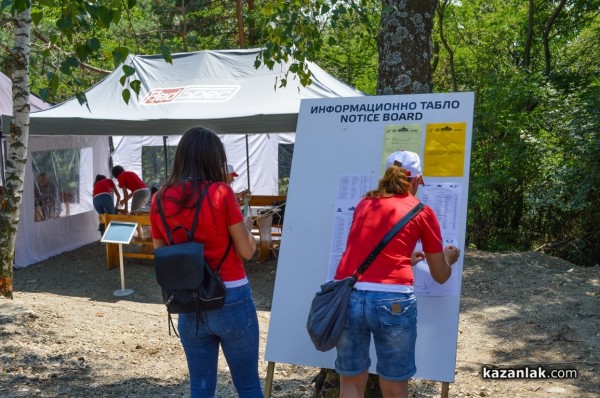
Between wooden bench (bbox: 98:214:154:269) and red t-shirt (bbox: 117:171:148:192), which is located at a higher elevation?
red t-shirt (bbox: 117:171:148:192)

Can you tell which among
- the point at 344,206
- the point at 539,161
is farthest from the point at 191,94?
the point at 344,206

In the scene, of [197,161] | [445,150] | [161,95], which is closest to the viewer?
[197,161]

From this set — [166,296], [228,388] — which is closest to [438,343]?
[166,296]

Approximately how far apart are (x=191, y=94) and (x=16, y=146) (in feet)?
11.4

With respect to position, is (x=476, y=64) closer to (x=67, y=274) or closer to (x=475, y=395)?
(x=67, y=274)

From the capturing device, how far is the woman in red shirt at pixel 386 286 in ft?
9.70

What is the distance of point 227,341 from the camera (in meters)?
3.09

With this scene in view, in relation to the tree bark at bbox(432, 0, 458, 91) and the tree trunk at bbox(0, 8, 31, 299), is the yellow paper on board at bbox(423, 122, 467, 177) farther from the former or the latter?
the tree bark at bbox(432, 0, 458, 91)

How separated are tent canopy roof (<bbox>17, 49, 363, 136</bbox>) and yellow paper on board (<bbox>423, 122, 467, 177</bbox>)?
5221 millimetres

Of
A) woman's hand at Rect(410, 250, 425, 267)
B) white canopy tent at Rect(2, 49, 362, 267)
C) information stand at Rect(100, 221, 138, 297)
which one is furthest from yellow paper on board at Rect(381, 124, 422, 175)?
information stand at Rect(100, 221, 138, 297)

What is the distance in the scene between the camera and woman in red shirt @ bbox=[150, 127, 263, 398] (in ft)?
9.97

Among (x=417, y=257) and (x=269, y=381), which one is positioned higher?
(x=417, y=257)

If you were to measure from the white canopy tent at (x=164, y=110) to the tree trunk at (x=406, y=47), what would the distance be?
450 cm

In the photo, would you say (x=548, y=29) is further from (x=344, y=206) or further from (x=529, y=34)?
(x=344, y=206)
